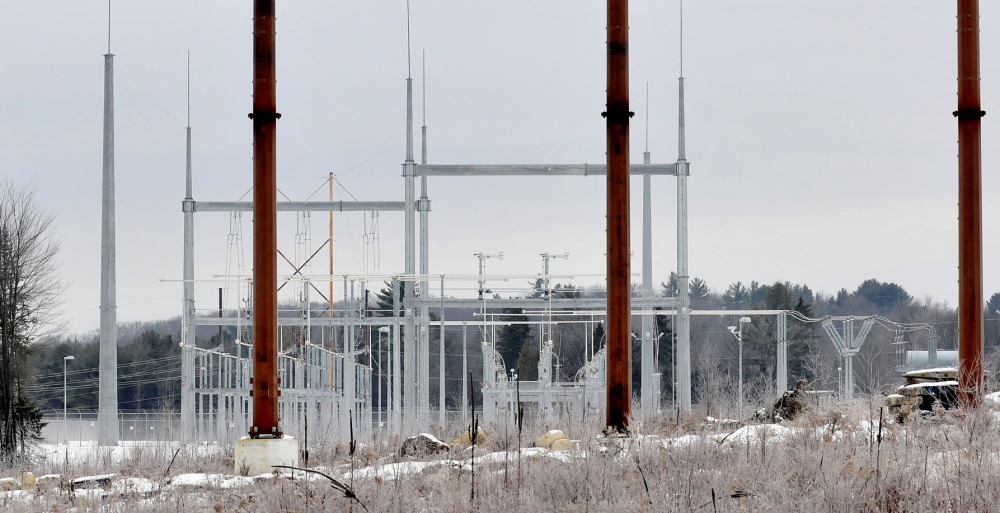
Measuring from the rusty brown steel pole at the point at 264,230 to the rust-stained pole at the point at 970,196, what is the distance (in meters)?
9.66

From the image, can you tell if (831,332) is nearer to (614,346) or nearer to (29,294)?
(614,346)

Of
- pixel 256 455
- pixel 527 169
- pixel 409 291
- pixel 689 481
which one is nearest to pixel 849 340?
pixel 527 169

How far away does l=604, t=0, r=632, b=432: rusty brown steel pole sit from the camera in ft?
50.4

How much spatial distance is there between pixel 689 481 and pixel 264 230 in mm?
7320

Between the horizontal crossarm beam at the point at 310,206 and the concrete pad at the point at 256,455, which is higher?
the horizontal crossarm beam at the point at 310,206

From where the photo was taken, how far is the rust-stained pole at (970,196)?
16.2m

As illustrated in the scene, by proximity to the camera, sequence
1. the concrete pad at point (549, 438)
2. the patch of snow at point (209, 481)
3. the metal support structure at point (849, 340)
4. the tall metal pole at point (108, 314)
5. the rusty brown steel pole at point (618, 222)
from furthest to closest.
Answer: the metal support structure at point (849, 340)
the tall metal pole at point (108, 314)
the concrete pad at point (549, 438)
the rusty brown steel pole at point (618, 222)
the patch of snow at point (209, 481)

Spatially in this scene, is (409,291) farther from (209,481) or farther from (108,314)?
(209,481)

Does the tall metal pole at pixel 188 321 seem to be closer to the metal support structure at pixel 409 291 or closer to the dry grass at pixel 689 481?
the metal support structure at pixel 409 291

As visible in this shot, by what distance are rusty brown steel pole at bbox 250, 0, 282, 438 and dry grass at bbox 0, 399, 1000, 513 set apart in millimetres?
1482

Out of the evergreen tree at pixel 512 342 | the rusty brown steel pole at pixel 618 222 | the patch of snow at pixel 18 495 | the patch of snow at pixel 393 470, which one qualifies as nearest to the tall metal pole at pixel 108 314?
the patch of snow at pixel 18 495

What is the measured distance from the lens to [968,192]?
16.2m

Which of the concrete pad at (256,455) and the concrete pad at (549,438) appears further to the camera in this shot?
the concrete pad at (549,438)

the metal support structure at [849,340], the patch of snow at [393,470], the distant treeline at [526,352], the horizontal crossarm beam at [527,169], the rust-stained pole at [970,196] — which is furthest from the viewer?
the distant treeline at [526,352]
